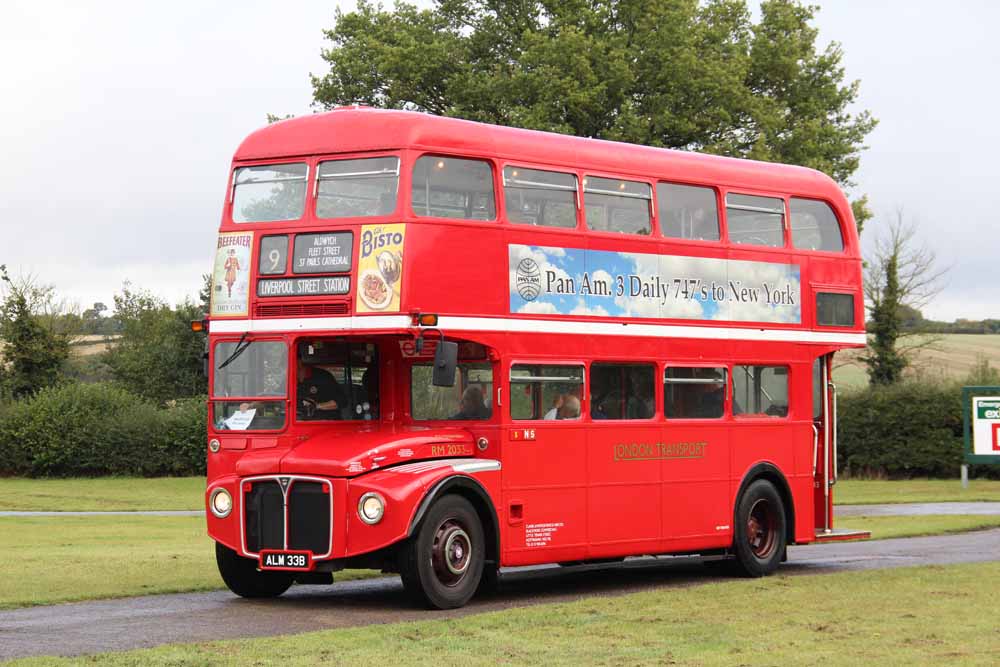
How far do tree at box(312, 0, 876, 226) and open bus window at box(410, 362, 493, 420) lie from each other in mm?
28683

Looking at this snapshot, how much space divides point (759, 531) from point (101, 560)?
8272mm

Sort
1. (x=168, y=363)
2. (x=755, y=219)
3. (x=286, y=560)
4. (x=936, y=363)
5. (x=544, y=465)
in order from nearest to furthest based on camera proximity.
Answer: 1. (x=286, y=560)
2. (x=544, y=465)
3. (x=755, y=219)
4. (x=936, y=363)
5. (x=168, y=363)

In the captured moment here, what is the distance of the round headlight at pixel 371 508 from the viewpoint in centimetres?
1503

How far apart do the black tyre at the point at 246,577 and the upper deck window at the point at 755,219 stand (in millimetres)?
6690

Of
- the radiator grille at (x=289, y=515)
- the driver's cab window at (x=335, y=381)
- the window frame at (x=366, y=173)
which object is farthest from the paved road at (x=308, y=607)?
the window frame at (x=366, y=173)

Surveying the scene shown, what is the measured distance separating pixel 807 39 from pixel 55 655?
142ft

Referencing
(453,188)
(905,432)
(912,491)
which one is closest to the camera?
(453,188)

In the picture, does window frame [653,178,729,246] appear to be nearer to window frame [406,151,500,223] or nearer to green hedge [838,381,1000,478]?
window frame [406,151,500,223]

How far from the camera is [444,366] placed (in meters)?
15.0

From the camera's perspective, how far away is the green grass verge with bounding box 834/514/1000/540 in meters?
27.1

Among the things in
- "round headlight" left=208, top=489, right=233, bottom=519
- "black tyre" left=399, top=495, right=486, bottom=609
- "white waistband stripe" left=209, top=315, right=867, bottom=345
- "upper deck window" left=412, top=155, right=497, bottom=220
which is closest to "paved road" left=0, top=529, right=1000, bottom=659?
"black tyre" left=399, top=495, right=486, bottom=609

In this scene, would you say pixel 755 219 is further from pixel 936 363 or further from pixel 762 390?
pixel 936 363

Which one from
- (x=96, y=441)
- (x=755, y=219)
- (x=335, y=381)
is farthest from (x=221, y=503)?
(x=96, y=441)

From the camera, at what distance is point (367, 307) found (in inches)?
613
